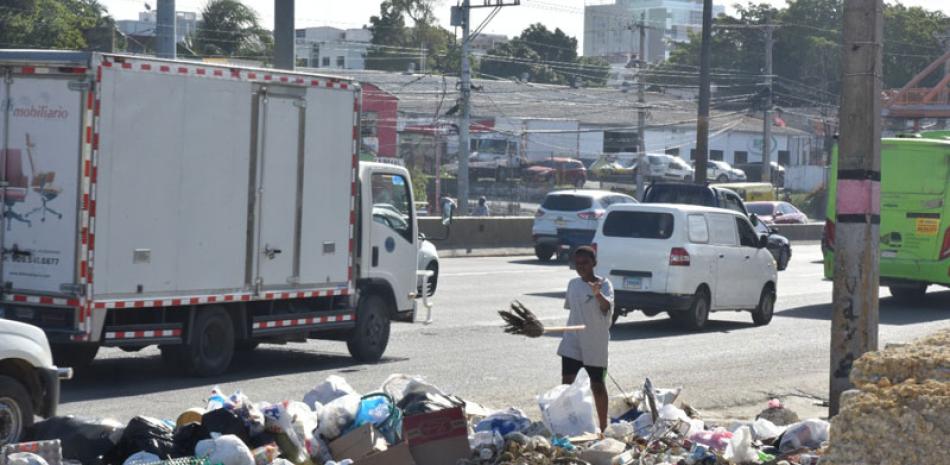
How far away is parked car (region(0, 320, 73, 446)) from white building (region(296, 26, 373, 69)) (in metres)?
83.5

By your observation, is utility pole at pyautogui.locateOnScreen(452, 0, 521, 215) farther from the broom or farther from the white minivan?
the broom

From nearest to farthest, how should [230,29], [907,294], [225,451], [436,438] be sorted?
1. [225,451]
2. [436,438]
3. [907,294]
4. [230,29]

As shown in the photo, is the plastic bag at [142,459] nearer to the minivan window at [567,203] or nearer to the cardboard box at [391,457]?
the cardboard box at [391,457]

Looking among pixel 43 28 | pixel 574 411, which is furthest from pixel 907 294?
pixel 43 28

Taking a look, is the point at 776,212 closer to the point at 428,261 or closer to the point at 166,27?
the point at 428,261

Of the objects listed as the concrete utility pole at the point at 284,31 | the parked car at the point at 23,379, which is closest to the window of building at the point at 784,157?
the concrete utility pole at the point at 284,31

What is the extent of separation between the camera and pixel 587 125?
79500 mm

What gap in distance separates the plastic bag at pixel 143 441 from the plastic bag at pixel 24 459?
2.45 ft

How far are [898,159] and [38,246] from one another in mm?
15533

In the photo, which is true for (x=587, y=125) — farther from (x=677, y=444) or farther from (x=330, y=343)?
(x=677, y=444)

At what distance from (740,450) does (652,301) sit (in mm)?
10710

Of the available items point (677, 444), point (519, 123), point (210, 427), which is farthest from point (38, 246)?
point (519, 123)

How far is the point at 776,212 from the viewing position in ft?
162

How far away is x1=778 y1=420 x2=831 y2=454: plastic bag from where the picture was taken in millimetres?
9164
